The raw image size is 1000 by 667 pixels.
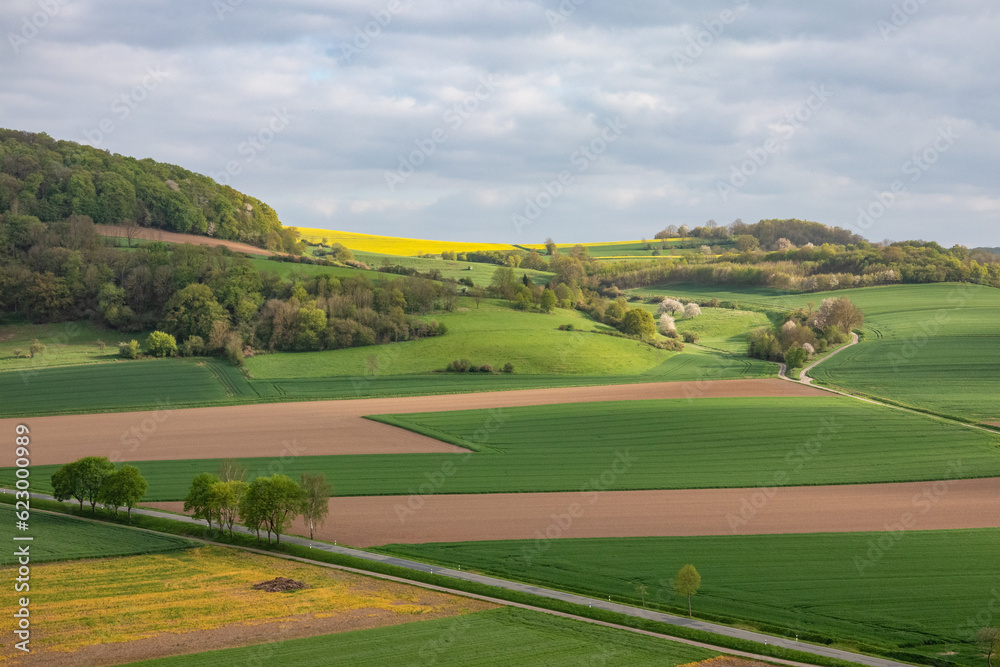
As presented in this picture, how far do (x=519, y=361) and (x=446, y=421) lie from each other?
24329 mm

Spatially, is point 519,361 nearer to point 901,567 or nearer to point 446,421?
point 446,421

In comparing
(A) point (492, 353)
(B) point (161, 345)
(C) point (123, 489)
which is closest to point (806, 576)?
(C) point (123, 489)

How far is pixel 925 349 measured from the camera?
3418 inches

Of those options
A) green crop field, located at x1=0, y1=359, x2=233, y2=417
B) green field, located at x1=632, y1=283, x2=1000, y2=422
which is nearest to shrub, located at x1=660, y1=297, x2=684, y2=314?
green field, located at x1=632, y1=283, x2=1000, y2=422

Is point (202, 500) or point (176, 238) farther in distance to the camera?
point (176, 238)

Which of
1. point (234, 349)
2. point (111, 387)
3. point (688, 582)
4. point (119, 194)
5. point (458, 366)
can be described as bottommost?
point (688, 582)

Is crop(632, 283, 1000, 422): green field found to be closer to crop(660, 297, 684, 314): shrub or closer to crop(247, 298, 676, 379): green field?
crop(660, 297, 684, 314): shrub

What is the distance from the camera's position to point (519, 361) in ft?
279

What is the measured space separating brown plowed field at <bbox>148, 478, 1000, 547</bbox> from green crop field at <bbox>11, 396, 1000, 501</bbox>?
1.63 metres

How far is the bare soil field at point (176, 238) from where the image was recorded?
104m

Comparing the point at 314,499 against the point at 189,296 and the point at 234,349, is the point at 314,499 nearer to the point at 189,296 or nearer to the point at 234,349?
the point at 234,349

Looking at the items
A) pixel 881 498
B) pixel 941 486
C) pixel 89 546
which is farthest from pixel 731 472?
pixel 89 546

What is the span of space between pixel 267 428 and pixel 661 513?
105 ft

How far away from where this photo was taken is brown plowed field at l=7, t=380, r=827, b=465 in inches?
2120
